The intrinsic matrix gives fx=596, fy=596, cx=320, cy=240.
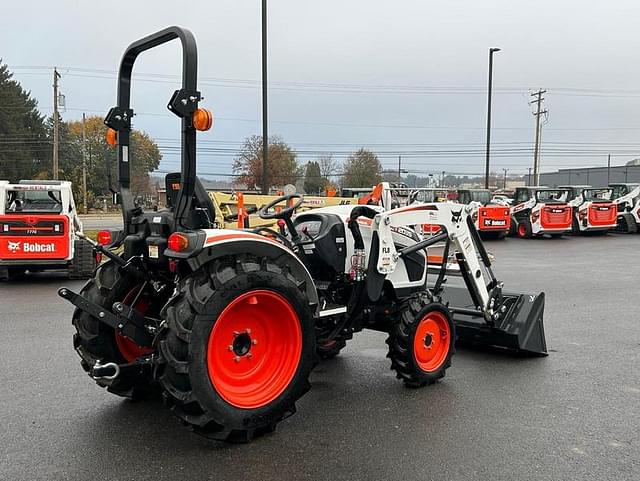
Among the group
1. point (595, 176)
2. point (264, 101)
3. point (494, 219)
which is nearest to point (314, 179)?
point (494, 219)

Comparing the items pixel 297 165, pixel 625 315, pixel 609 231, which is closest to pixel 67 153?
pixel 297 165

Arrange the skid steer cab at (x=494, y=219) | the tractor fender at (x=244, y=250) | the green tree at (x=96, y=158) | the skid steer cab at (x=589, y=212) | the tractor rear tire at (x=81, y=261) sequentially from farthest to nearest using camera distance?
the green tree at (x=96, y=158) → the skid steer cab at (x=589, y=212) → the skid steer cab at (x=494, y=219) → the tractor rear tire at (x=81, y=261) → the tractor fender at (x=244, y=250)

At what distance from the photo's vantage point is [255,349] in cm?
435

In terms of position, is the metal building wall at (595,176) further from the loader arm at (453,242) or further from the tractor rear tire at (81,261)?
the loader arm at (453,242)

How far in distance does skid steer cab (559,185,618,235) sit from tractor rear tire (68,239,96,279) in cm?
1874

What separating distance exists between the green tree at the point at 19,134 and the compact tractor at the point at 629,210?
179 feet

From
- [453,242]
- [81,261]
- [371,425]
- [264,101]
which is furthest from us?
[264,101]

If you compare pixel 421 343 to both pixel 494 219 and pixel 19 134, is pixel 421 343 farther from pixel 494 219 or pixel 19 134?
pixel 19 134

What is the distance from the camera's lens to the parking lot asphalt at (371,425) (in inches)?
148

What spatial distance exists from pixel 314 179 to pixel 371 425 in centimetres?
5811

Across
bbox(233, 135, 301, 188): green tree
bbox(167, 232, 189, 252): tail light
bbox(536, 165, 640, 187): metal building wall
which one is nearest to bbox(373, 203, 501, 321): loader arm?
bbox(167, 232, 189, 252): tail light

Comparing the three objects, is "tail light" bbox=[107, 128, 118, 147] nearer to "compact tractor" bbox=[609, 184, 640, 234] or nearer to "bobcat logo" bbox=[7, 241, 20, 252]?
"bobcat logo" bbox=[7, 241, 20, 252]

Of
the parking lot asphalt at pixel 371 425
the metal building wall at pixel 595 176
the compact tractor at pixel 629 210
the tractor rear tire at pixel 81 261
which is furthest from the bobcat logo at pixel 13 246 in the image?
the metal building wall at pixel 595 176

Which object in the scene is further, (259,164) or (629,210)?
(259,164)
